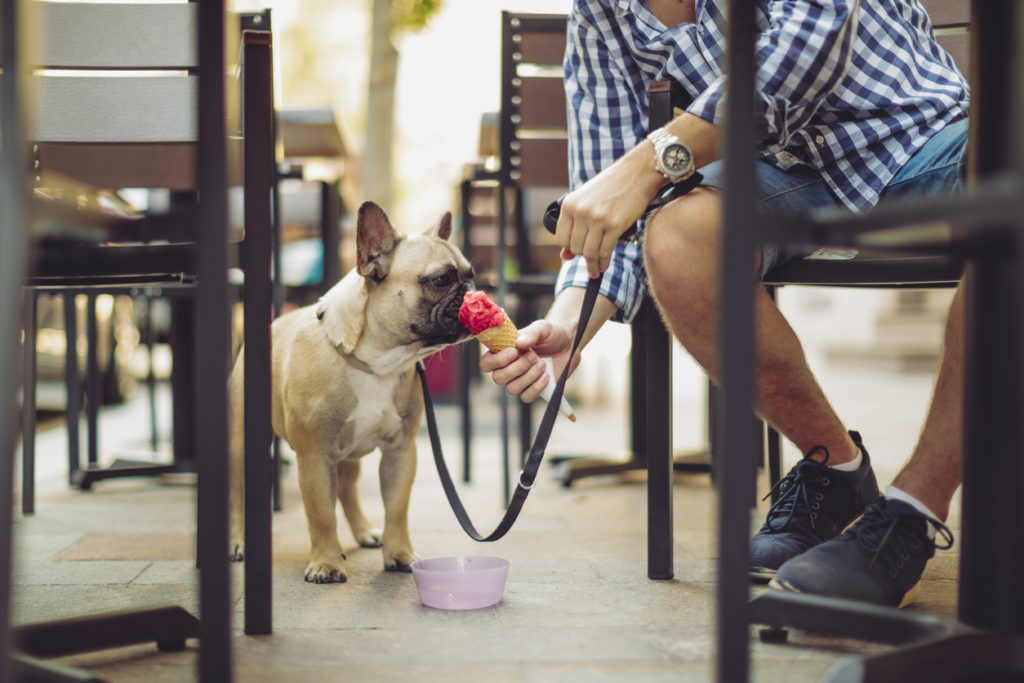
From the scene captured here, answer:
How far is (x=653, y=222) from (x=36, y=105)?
1.18m

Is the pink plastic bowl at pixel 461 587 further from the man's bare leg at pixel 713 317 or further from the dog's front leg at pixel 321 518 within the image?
the man's bare leg at pixel 713 317

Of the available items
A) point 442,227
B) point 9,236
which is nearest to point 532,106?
point 442,227

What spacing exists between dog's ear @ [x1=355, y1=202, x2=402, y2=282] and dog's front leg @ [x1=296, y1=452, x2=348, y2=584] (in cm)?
42

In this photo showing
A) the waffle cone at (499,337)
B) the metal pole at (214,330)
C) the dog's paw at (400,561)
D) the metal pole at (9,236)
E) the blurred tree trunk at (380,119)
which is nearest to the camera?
the metal pole at (9,236)

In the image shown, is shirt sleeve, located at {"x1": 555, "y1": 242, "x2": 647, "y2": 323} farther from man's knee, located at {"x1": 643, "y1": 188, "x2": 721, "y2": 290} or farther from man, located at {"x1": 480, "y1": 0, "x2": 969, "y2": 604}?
man's knee, located at {"x1": 643, "y1": 188, "x2": 721, "y2": 290}

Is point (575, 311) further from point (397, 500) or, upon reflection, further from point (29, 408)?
point (29, 408)

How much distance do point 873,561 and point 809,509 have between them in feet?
0.85

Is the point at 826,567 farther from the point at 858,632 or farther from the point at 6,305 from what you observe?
the point at 6,305

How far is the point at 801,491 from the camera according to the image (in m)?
1.70

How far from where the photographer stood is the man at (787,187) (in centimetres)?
146

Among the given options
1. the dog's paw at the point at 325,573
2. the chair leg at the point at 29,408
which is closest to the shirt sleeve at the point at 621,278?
Result: the dog's paw at the point at 325,573

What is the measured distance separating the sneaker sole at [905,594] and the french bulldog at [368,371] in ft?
2.64

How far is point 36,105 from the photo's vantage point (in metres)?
1.69

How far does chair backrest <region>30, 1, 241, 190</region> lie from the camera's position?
5.64 ft
